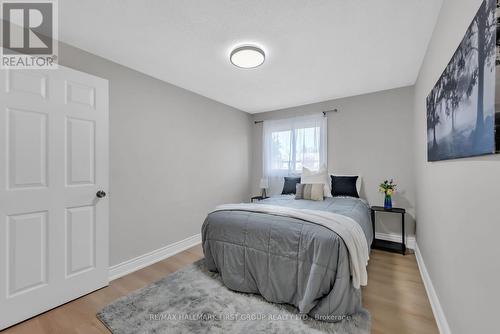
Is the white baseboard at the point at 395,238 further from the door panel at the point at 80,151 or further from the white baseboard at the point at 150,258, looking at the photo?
the door panel at the point at 80,151

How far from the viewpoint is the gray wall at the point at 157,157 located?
2.43 meters

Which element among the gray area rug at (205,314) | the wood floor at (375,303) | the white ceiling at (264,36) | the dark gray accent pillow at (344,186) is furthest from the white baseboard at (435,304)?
the white ceiling at (264,36)

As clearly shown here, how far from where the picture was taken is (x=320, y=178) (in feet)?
11.2

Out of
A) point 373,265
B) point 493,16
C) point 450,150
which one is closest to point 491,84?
point 493,16

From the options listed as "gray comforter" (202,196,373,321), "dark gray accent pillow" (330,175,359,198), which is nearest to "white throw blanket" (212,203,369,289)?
"gray comforter" (202,196,373,321)

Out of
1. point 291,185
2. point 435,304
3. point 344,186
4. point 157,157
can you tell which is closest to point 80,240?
point 157,157

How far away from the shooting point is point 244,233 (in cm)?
205

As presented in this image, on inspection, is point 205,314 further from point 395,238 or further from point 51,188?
point 395,238

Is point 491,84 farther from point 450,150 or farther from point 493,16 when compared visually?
point 450,150

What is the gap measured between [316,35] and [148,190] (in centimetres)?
256

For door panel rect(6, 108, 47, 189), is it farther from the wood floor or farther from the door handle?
the wood floor

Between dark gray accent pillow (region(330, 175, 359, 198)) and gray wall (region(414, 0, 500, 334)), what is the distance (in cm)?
141

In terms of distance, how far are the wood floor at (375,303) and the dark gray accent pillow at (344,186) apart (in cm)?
103

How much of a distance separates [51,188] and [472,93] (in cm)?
295
